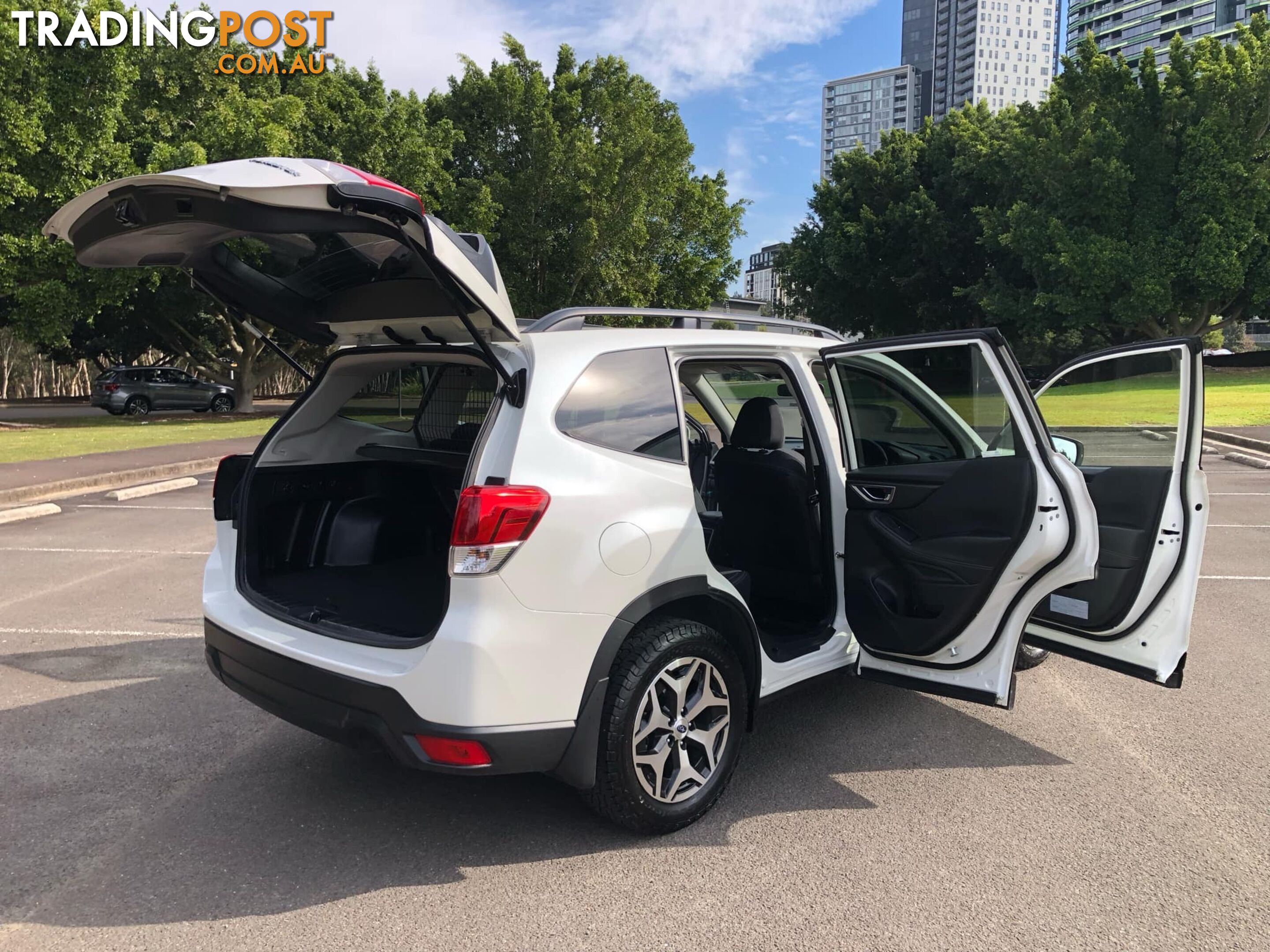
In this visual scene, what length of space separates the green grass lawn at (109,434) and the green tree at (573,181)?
956 cm

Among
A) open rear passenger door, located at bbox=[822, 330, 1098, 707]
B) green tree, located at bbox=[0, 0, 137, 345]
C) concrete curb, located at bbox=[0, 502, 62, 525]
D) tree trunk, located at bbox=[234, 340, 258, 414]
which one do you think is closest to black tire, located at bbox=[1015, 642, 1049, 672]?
open rear passenger door, located at bbox=[822, 330, 1098, 707]

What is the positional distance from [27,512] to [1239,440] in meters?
19.0

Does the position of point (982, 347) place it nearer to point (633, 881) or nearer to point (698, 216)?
point (633, 881)

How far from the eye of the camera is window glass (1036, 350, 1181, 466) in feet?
12.3

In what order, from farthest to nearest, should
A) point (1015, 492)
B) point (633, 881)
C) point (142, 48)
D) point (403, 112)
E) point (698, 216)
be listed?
1. point (698, 216)
2. point (403, 112)
3. point (142, 48)
4. point (1015, 492)
5. point (633, 881)

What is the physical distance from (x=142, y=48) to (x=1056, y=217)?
99.3 feet

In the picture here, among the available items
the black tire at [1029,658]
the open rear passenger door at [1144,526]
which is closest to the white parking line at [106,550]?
the black tire at [1029,658]

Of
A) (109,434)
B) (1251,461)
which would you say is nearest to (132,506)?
(109,434)

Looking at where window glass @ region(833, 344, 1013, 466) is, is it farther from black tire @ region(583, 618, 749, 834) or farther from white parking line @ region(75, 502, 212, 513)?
white parking line @ region(75, 502, 212, 513)

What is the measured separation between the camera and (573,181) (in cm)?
2916

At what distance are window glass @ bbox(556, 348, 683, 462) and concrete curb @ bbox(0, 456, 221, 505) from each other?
834 cm

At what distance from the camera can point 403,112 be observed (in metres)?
27.9

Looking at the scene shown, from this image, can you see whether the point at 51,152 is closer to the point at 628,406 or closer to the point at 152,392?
the point at 152,392

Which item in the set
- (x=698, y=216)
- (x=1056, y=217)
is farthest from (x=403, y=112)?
(x=1056, y=217)
